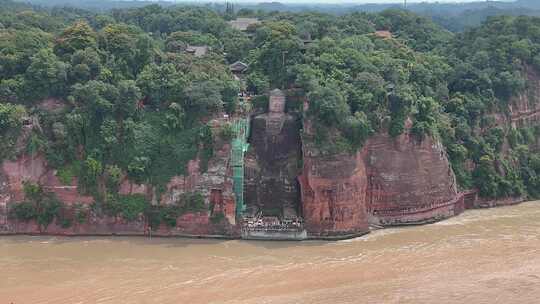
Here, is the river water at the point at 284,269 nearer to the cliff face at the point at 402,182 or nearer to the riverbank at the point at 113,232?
the riverbank at the point at 113,232

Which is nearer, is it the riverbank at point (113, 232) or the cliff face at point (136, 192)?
the riverbank at point (113, 232)

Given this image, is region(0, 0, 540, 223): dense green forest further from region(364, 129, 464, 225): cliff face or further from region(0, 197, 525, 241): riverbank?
region(0, 197, 525, 241): riverbank

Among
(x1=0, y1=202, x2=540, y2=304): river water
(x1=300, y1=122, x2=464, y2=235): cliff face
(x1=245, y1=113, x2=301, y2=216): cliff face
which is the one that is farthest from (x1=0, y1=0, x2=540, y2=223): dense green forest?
(x1=0, y1=202, x2=540, y2=304): river water

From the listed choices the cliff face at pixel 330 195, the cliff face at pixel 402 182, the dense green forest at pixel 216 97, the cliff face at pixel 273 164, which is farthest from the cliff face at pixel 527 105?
the cliff face at pixel 273 164

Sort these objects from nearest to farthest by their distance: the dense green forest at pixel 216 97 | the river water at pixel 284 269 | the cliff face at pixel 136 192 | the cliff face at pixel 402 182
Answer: the river water at pixel 284 269 < the cliff face at pixel 136 192 < the dense green forest at pixel 216 97 < the cliff face at pixel 402 182

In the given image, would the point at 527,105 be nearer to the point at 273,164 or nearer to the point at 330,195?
the point at 330,195

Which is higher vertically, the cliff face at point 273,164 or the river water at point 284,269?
the cliff face at point 273,164

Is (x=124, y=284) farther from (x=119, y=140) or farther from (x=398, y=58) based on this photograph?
(x=398, y=58)

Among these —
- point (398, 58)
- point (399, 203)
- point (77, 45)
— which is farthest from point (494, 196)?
point (77, 45)
